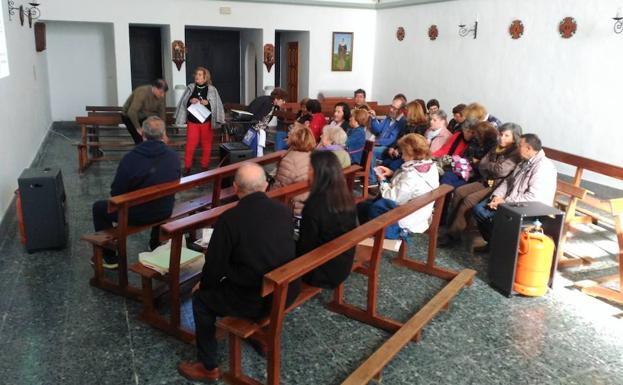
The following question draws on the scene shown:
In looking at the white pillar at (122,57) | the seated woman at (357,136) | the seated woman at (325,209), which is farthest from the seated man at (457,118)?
the white pillar at (122,57)

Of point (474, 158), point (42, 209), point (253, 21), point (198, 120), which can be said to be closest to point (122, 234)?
point (42, 209)

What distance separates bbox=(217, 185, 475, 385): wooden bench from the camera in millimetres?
2651

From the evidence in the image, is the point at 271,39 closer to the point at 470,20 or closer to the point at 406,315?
the point at 470,20

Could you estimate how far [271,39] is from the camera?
12.4m

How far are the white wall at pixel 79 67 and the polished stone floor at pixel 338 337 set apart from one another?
8.52m

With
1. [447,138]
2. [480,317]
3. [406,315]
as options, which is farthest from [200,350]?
[447,138]

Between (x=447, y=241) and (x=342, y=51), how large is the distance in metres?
8.83

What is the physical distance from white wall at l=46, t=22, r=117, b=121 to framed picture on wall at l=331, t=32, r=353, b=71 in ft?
16.6

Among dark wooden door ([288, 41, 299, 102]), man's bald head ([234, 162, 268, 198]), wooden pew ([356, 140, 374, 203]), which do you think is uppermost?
dark wooden door ([288, 41, 299, 102])

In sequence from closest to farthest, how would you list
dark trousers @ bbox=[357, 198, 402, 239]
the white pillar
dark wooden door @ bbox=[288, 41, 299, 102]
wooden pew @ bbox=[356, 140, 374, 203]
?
dark trousers @ bbox=[357, 198, 402, 239] < wooden pew @ bbox=[356, 140, 374, 203] < the white pillar < dark wooden door @ bbox=[288, 41, 299, 102]

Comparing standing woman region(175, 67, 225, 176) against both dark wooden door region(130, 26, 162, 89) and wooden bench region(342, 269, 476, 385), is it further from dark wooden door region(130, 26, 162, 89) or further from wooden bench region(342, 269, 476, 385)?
dark wooden door region(130, 26, 162, 89)

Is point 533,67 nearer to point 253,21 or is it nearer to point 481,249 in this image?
point 481,249

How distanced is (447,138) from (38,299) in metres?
4.56

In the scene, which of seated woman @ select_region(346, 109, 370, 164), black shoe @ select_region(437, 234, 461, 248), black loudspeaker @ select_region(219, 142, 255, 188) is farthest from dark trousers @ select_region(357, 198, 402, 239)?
black loudspeaker @ select_region(219, 142, 255, 188)
